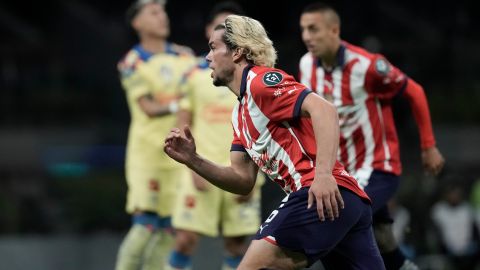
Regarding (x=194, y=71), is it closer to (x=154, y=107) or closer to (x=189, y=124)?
(x=189, y=124)

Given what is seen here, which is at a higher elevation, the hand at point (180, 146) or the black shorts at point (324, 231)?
the hand at point (180, 146)

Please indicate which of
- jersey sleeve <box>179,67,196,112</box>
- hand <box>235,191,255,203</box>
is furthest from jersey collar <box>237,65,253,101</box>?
jersey sleeve <box>179,67,196,112</box>

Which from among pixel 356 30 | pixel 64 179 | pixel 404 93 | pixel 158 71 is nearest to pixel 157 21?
pixel 158 71

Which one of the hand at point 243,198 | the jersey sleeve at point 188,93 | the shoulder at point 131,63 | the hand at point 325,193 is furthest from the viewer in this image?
the shoulder at point 131,63

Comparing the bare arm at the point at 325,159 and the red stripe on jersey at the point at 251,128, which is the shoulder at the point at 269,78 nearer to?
the red stripe on jersey at the point at 251,128

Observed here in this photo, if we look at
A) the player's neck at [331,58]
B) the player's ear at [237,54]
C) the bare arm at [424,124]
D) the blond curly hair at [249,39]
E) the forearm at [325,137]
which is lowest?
the bare arm at [424,124]

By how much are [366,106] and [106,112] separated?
6.65 meters

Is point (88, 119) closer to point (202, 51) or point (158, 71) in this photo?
point (202, 51)

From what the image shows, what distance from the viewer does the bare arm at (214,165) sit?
18.7ft

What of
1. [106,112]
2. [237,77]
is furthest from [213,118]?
[106,112]

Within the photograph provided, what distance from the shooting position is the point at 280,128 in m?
5.70

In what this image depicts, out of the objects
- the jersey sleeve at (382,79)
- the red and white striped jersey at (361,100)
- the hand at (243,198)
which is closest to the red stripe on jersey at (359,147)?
the red and white striped jersey at (361,100)

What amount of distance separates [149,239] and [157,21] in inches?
74.1

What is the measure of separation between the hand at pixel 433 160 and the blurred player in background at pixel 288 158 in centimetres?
187
